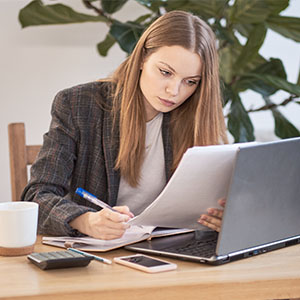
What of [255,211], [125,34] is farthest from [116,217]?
[125,34]

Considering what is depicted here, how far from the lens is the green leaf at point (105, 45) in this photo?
2.30 metres

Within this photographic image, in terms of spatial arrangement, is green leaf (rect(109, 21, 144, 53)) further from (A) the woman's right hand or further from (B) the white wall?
Result: (A) the woman's right hand

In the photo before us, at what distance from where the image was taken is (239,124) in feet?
7.22

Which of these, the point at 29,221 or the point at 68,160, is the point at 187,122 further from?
the point at 29,221

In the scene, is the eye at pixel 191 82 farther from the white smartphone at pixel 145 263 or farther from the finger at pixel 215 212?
the white smartphone at pixel 145 263

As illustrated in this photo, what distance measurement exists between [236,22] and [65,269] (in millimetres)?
1619

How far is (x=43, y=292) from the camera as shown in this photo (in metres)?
0.81

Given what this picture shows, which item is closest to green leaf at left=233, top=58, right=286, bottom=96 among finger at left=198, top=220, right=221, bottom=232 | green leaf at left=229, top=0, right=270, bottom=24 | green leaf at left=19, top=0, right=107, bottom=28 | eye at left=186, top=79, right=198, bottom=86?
green leaf at left=229, top=0, right=270, bottom=24

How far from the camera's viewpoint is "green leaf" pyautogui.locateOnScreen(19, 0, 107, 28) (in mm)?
2137

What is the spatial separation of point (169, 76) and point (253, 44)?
98 cm

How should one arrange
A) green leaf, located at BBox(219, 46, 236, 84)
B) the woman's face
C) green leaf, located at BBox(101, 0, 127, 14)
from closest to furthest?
the woman's face, green leaf, located at BBox(101, 0, 127, 14), green leaf, located at BBox(219, 46, 236, 84)

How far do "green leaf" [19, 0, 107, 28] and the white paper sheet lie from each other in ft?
4.16

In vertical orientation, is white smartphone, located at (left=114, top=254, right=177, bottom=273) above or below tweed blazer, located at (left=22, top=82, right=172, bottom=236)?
below

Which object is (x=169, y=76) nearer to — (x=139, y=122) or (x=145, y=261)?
(x=139, y=122)
